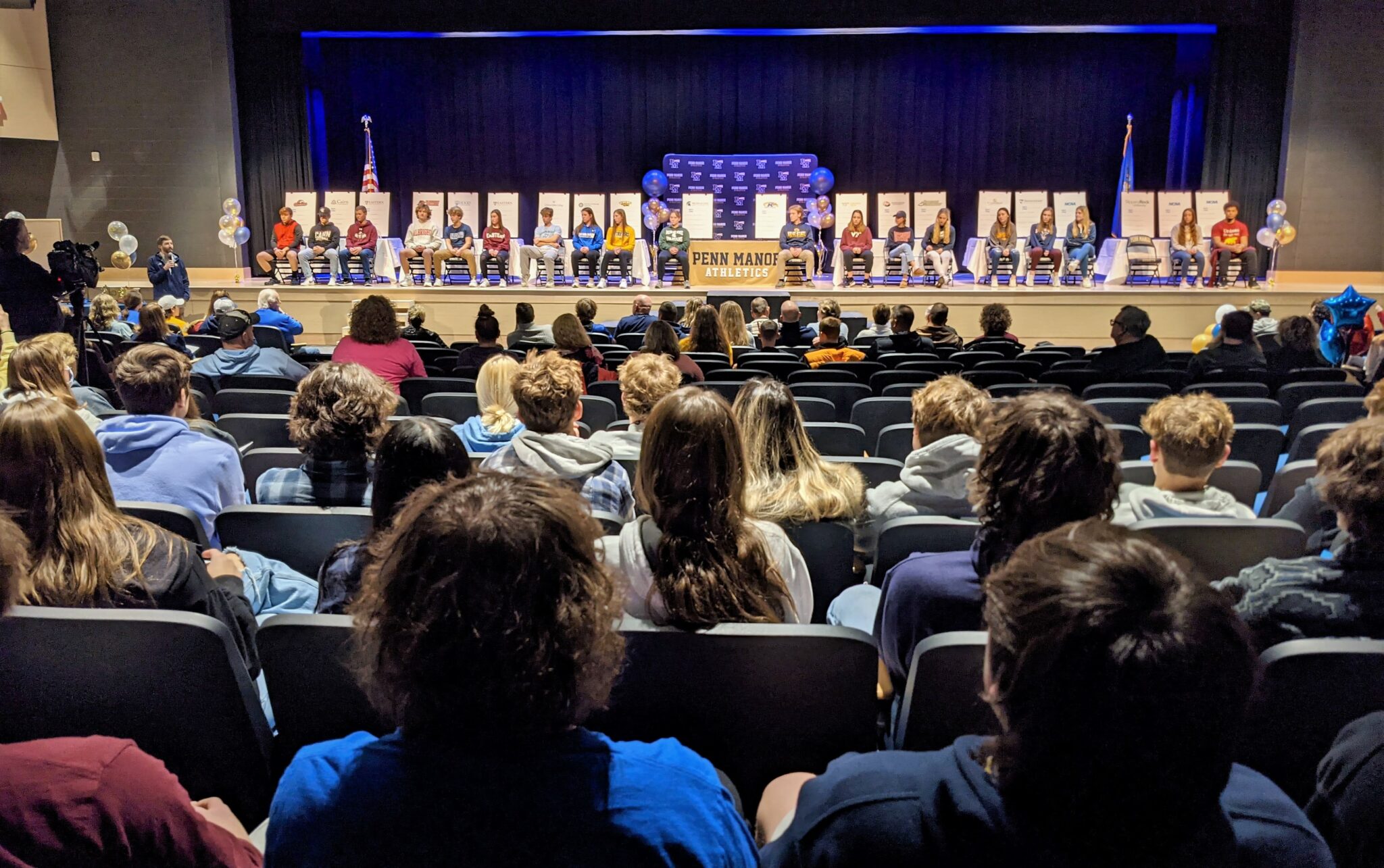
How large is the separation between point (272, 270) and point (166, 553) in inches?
413

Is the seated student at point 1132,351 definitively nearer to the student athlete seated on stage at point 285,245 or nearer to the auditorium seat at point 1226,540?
the auditorium seat at point 1226,540

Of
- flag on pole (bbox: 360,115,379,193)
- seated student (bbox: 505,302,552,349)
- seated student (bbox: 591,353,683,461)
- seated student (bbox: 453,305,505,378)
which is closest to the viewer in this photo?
seated student (bbox: 591,353,683,461)

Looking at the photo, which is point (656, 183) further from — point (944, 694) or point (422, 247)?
point (944, 694)

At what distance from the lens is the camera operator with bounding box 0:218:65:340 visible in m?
6.05

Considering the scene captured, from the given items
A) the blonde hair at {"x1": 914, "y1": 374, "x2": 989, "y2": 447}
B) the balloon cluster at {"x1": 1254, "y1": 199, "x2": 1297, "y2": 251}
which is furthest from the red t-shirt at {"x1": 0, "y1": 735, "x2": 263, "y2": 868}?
the balloon cluster at {"x1": 1254, "y1": 199, "x2": 1297, "y2": 251}

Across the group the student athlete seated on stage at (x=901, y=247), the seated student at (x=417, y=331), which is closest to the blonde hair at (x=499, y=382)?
the seated student at (x=417, y=331)

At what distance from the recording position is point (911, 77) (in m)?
13.3

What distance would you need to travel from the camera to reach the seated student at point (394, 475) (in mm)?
1767

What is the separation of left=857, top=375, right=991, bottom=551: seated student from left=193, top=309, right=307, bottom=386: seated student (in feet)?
10.9

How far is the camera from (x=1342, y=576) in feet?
5.06

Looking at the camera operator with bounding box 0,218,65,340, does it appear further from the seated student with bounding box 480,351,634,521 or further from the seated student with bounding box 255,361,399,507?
the seated student with bounding box 480,351,634,521

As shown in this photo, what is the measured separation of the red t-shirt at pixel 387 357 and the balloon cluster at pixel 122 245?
7.84 m

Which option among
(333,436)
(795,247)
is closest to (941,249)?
(795,247)

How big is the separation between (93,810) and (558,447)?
5.38 feet
